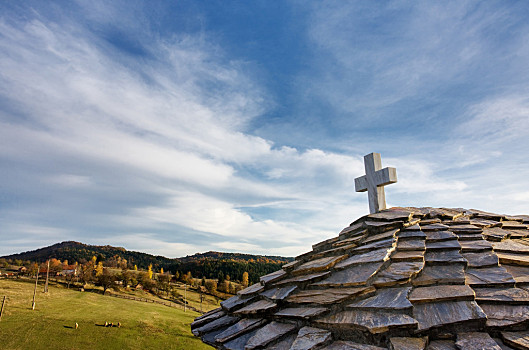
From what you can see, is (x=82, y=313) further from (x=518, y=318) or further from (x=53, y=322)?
(x=518, y=318)

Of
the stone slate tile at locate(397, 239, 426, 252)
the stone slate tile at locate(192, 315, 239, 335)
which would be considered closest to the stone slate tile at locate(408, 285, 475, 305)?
the stone slate tile at locate(397, 239, 426, 252)

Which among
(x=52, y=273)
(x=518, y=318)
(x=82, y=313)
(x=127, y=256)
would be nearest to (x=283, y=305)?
(x=518, y=318)

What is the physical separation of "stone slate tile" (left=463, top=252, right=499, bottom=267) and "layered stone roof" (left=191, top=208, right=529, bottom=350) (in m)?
0.01

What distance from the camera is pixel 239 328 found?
3857mm

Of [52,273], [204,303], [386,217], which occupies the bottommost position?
[204,303]

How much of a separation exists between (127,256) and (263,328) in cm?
15426

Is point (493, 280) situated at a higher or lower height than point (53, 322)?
higher

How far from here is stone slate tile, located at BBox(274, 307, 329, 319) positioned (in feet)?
10.9

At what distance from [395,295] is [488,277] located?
120 centimetres

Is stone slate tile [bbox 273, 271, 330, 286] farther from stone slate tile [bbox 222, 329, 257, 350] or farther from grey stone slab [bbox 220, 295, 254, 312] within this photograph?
stone slate tile [bbox 222, 329, 257, 350]

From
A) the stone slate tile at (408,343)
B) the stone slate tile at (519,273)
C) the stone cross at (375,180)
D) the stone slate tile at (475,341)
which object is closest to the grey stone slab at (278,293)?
the stone slate tile at (408,343)

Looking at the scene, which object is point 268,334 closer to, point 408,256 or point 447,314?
point 447,314

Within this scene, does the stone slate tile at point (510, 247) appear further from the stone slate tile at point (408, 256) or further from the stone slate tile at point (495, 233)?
the stone slate tile at point (408, 256)

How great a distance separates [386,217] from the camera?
5.09m
